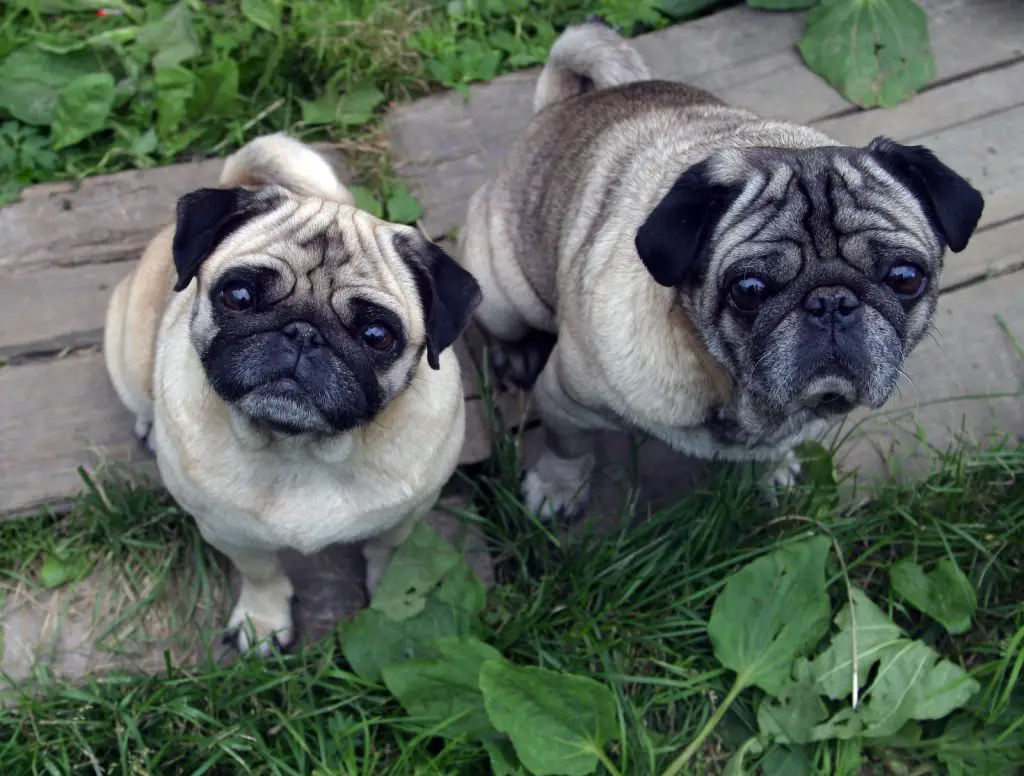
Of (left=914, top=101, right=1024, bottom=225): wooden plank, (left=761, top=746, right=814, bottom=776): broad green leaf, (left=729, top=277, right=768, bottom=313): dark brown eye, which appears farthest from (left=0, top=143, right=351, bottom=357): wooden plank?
(left=761, top=746, right=814, bottom=776): broad green leaf

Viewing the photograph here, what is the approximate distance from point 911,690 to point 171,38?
3.71 m

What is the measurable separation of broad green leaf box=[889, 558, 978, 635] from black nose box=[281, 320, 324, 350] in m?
2.00

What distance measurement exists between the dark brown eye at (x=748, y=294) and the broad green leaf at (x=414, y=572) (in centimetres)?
119

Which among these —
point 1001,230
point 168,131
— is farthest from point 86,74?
point 1001,230

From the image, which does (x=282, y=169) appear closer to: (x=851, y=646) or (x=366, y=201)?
(x=366, y=201)

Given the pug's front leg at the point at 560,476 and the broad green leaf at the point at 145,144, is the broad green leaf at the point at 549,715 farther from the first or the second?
the broad green leaf at the point at 145,144

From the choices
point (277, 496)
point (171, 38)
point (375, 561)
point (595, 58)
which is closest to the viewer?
point (277, 496)

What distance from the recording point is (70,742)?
2.89 m

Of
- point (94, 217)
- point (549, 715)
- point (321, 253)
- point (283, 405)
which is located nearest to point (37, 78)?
point (94, 217)

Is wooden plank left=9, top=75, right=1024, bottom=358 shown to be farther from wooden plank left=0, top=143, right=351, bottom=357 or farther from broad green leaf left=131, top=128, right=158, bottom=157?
broad green leaf left=131, top=128, right=158, bottom=157

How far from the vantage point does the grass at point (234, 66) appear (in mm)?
4070

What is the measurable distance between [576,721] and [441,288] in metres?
1.24

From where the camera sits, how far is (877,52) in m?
4.29

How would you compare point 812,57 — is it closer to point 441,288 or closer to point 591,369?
point 591,369
